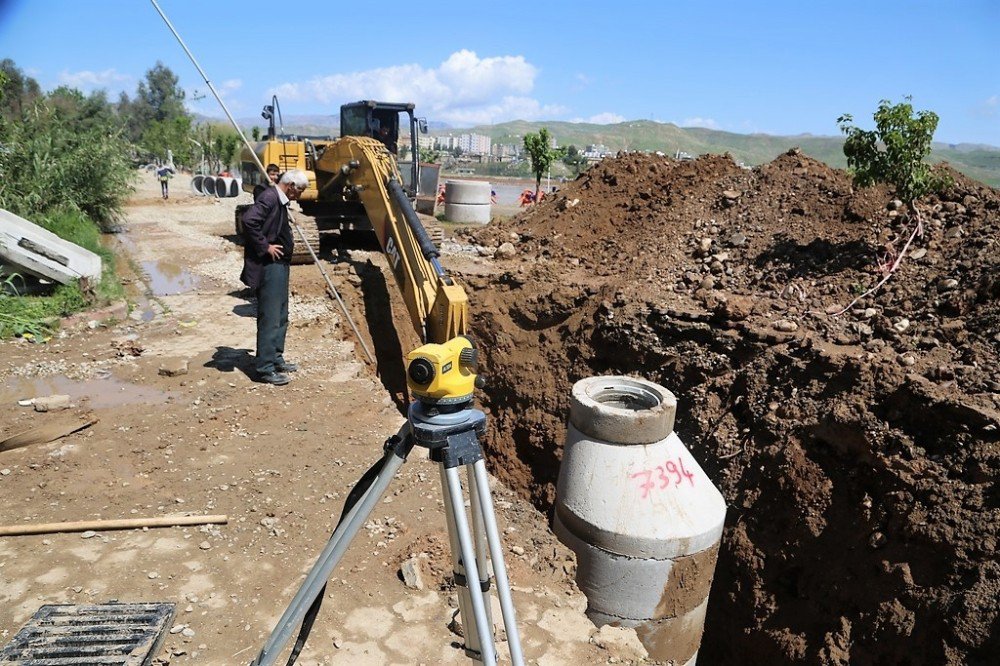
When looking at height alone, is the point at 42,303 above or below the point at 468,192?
below

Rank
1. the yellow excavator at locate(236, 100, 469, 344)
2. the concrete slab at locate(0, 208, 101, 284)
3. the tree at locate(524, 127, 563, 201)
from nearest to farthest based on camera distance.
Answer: the yellow excavator at locate(236, 100, 469, 344), the concrete slab at locate(0, 208, 101, 284), the tree at locate(524, 127, 563, 201)

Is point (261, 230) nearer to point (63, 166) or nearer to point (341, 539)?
point (341, 539)

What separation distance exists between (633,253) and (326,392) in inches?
205

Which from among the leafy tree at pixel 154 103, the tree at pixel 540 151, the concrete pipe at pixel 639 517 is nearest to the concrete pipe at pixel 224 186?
the tree at pixel 540 151

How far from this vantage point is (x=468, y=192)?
20.0 meters

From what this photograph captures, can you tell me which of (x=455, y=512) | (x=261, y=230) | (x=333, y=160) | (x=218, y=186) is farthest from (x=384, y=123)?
(x=218, y=186)

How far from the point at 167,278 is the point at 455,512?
36.3 ft

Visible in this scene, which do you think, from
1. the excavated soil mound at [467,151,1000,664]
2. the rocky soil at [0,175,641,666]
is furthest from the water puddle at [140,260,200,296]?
the excavated soil mound at [467,151,1000,664]

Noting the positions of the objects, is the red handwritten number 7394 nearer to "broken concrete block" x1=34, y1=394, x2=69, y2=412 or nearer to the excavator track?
"broken concrete block" x1=34, y1=394, x2=69, y2=412

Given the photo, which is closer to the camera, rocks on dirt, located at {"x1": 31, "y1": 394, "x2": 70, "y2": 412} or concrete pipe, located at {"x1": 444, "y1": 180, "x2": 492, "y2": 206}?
rocks on dirt, located at {"x1": 31, "y1": 394, "x2": 70, "y2": 412}

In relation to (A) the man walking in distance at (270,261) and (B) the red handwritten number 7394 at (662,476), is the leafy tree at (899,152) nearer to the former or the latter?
(B) the red handwritten number 7394 at (662,476)

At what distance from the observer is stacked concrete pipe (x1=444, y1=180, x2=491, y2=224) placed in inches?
791

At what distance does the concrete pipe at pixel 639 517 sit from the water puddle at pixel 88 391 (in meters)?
4.12

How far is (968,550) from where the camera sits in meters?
4.24
